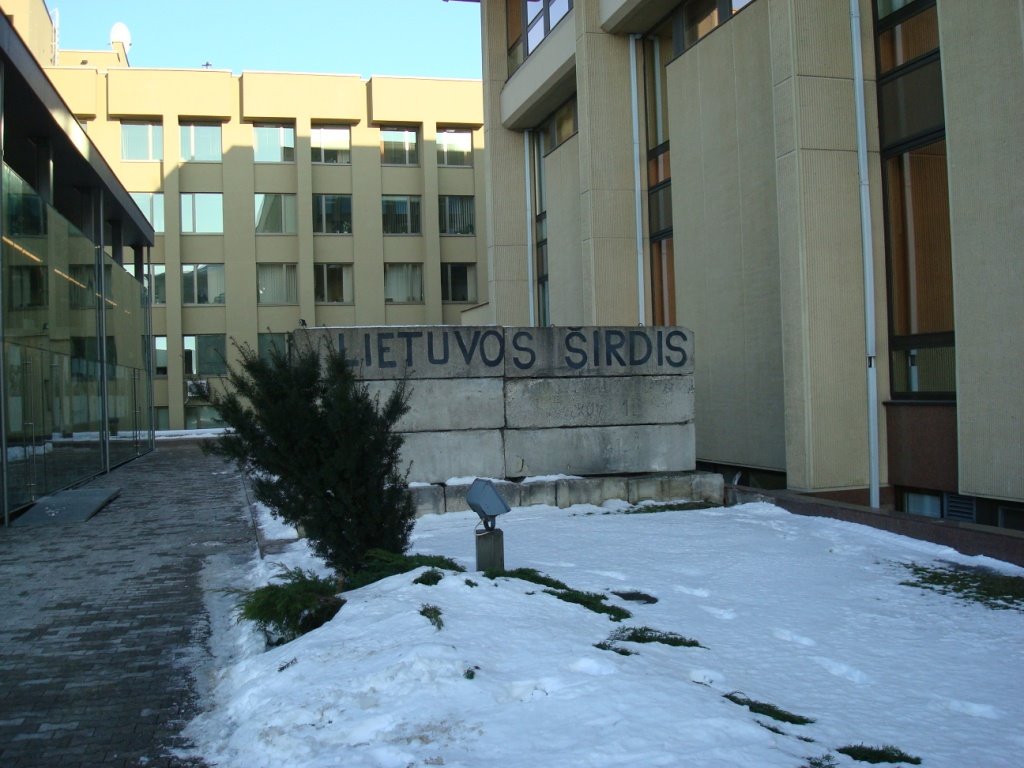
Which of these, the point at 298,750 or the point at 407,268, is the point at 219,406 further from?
the point at 407,268

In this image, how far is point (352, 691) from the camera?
15.4 ft

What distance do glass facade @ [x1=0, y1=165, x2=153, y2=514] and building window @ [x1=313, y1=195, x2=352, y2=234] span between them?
14.5 m

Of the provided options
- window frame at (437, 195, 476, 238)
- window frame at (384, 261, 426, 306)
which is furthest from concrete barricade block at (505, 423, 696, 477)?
window frame at (437, 195, 476, 238)

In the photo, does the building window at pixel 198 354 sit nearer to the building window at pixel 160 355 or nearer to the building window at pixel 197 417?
the building window at pixel 160 355

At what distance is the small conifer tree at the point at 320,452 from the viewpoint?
23.6 feet

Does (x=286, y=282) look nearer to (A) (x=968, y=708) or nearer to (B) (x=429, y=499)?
(B) (x=429, y=499)

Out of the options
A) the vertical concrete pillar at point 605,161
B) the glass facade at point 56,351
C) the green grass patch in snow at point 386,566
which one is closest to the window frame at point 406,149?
the glass facade at point 56,351

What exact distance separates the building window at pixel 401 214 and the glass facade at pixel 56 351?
1590cm

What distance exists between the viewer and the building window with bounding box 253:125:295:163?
3716 cm

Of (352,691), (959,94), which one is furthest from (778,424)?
(352,691)

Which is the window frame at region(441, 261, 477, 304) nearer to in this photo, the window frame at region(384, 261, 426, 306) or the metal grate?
the window frame at region(384, 261, 426, 306)

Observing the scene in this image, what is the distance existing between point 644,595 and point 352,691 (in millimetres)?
3065

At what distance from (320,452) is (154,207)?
3275 cm

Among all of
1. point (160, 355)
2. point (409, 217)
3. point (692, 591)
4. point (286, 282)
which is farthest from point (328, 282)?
point (692, 591)
